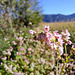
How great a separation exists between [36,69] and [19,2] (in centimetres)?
553

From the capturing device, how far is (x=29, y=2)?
6758 millimetres

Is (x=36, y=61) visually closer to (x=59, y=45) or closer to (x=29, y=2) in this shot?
(x=59, y=45)

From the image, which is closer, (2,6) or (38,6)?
(2,6)

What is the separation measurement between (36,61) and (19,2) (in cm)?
541

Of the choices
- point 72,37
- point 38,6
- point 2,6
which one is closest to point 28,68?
point 72,37

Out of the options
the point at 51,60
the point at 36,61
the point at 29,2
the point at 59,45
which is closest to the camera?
the point at 59,45

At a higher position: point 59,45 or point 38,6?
point 38,6

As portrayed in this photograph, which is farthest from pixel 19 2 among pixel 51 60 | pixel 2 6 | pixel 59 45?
pixel 59 45

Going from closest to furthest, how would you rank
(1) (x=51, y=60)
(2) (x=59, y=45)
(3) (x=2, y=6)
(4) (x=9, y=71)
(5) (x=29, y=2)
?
(2) (x=59, y=45) < (4) (x=9, y=71) < (1) (x=51, y=60) < (3) (x=2, y=6) < (5) (x=29, y=2)

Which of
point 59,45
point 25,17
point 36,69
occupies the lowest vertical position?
point 36,69

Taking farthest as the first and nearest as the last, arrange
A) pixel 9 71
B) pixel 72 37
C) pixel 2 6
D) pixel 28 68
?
pixel 2 6 < pixel 72 37 < pixel 28 68 < pixel 9 71

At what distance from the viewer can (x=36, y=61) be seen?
1.69m

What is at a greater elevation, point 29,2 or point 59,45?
point 29,2

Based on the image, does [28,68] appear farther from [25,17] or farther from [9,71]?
[25,17]
